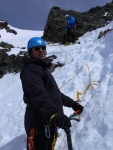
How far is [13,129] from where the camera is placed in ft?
28.7

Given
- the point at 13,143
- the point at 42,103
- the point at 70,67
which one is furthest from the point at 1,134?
the point at 70,67

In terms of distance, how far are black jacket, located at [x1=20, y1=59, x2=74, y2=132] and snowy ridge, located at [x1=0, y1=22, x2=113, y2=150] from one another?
2.64ft

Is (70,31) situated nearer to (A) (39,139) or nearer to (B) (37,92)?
(A) (39,139)

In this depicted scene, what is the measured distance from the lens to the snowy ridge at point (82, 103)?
17.3ft

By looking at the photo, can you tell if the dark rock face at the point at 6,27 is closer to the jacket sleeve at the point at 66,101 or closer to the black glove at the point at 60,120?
the jacket sleeve at the point at 66,101

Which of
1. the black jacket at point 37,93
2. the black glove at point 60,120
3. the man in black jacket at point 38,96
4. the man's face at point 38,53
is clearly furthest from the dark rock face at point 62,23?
the black glove at point 60,120

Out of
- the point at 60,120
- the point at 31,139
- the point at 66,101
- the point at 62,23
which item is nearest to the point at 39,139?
the point at 31,139

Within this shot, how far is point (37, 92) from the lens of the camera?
4.69m

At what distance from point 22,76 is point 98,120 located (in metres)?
1.73

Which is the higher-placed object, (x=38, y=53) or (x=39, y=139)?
(x=38, y=53)

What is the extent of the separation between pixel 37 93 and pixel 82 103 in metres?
3.73

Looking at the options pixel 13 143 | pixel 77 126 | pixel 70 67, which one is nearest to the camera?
pixel 77 126

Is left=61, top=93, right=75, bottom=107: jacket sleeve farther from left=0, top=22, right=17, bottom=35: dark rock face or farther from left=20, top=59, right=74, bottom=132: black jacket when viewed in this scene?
left=0, top=22, right=17, bottom=35: dark rock face

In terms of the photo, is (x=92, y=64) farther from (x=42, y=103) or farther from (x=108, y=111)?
(x=42, y=103)
